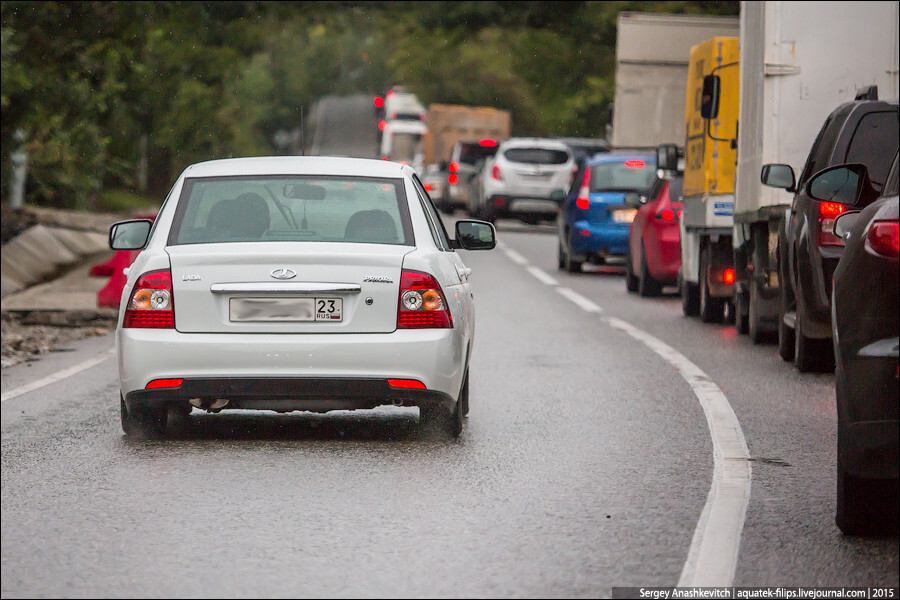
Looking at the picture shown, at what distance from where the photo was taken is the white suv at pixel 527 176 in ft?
114

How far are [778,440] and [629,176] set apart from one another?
15566mm

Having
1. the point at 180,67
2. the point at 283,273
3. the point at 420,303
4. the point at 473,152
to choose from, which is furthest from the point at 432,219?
the point at 473,152

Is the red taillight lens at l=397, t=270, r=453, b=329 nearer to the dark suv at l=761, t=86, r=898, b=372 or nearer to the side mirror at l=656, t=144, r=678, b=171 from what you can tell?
the dark suv at l=761, t=86, r=898, b=372

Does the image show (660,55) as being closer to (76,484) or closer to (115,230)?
(115,230)

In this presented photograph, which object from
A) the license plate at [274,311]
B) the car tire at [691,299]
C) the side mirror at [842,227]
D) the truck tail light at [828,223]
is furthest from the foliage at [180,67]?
the car tire at [691,299]

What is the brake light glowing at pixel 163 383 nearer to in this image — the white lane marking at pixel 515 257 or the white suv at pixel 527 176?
the white lane marking at pixel 515 257

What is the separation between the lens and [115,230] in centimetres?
934

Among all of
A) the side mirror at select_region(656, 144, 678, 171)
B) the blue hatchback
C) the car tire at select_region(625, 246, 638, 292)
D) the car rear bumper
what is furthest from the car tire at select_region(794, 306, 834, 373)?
the blue hatchback

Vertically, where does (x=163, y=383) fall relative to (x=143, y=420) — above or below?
above

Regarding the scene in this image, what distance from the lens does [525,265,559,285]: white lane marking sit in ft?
74.7

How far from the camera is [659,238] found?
19.6m

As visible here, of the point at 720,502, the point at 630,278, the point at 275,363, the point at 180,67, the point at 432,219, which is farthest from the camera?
the point at 180,67

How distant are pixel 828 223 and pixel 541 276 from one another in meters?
12.9

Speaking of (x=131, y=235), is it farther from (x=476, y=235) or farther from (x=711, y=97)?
(x=711, y=97)
